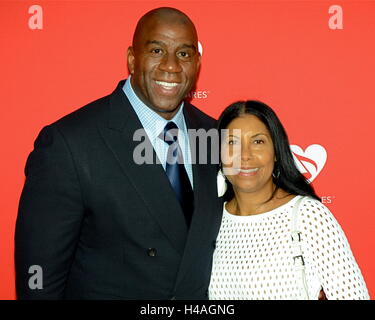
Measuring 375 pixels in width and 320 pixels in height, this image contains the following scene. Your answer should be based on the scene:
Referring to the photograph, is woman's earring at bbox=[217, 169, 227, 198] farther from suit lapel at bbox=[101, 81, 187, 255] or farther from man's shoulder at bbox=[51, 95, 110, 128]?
man's shoulder at bbox=[51, 95, 110, 128]

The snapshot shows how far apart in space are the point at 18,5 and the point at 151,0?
28.3 inches

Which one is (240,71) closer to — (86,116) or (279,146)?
(279,146)

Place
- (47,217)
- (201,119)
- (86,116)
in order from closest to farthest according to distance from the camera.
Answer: (47,217) → (86,116) → (201,119)

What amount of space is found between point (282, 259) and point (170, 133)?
0.69 meters

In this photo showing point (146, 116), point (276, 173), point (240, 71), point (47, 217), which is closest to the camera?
point (47, 217)

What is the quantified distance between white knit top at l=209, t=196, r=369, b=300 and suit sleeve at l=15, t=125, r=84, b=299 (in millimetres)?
661

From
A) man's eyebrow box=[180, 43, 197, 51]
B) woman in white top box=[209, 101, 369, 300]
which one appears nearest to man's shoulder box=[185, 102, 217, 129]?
woman in white top box=[209, 101, 369, 300]

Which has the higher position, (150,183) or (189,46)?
(189,46)

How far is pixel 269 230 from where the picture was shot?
1.96 meters

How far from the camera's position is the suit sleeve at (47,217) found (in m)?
1.70

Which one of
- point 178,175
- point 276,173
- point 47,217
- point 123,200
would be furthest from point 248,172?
point 47,217

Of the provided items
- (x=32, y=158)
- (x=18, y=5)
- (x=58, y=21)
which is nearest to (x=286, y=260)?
(x=32, y=158)

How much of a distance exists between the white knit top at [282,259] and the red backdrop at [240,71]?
783 mm

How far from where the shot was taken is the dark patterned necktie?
1.88 meters
